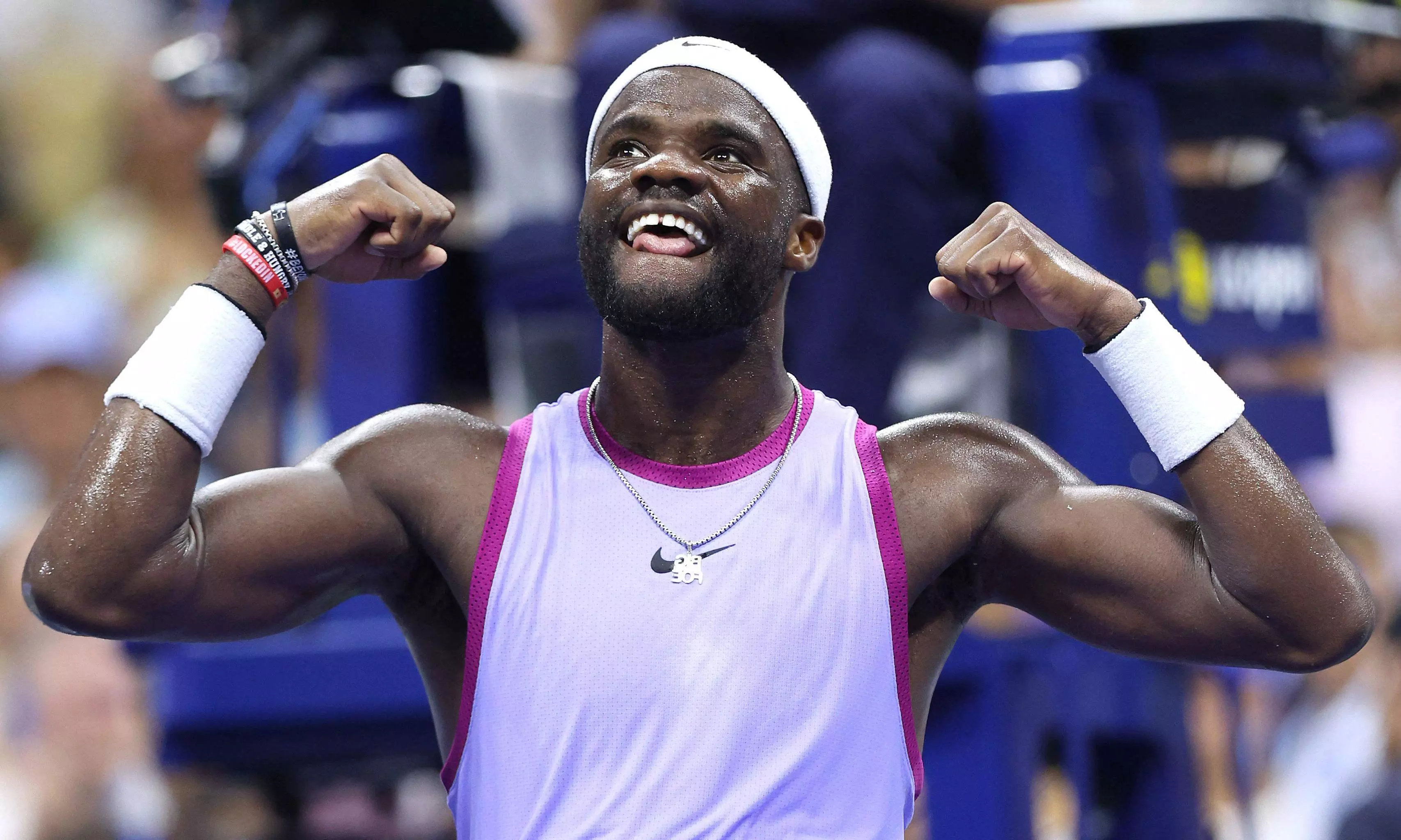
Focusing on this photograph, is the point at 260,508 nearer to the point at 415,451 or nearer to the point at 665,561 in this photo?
the point at 415,451

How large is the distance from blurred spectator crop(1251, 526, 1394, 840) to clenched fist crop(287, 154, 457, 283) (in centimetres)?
309

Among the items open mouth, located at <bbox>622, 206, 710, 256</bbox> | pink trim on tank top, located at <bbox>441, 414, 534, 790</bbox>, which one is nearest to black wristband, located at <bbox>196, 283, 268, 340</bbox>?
pink trim on tank top, located at <bbox>441, 414, 534, 790</bbox>

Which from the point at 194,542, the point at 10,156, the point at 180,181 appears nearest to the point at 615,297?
the point at 194,542

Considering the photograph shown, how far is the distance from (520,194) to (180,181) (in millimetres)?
2182

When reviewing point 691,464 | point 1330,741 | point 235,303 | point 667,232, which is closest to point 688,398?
point 691,464

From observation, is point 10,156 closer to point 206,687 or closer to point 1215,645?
point 206,687

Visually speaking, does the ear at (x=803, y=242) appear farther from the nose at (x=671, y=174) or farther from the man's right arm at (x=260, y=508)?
the man's right arm at (x=260, y=508)

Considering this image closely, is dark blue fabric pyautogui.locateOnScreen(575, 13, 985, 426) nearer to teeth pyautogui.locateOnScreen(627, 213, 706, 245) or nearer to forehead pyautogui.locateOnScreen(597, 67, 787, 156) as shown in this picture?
forehead pyautogui.locateOnScreen(597, 67, 787, 156)

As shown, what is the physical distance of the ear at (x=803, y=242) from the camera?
1.96 metres

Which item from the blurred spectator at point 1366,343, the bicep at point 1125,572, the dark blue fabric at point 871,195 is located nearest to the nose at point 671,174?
the bicep at point 1125,572

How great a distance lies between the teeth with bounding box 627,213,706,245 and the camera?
1816mm

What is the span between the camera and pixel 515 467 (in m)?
1.88

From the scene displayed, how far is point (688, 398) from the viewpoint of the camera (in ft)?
6.31

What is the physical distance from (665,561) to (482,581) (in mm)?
203
